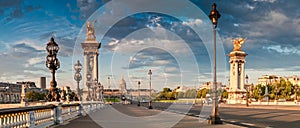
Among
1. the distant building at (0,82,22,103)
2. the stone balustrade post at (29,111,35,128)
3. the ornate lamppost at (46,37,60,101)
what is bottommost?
the distant building at (0,82,22,103)

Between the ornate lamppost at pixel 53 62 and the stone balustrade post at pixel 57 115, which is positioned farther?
the ornate lamppost at pixel 53 62

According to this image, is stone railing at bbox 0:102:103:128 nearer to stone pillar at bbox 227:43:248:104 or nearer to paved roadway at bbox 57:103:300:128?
paved roadway at bbox 57:103:300:128

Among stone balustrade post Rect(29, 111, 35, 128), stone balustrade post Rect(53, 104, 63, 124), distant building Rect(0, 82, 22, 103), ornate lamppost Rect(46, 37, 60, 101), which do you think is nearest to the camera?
stone balustrade post Rect(29, 111, 35, 128)

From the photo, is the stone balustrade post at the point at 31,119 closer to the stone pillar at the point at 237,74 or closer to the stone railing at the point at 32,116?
the stone railing at the point at 32,116

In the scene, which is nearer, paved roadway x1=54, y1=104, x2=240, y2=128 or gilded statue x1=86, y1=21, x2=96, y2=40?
paved roadway x1=54, y1=104, x2=240, y2=128

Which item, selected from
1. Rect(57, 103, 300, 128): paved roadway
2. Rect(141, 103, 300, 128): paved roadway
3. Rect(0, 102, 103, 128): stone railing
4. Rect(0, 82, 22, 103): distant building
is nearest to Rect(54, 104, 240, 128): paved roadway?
Rect(57, 103, 300, 128): paved roadway

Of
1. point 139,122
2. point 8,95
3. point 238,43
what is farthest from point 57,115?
point 8,95

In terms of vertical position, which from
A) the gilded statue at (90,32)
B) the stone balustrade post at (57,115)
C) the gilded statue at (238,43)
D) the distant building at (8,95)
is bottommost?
the distant building at (8,95)

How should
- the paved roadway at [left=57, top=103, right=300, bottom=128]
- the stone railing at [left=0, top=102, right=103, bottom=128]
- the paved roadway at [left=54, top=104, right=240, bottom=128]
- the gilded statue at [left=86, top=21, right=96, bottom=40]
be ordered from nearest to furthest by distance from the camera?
the stone railing at [left=0, top=102, right=103, bottom=128], the paved roadway at [left=54, top=104, right=240, bottom=128], the paved roadway at [left=57, top=103, right=300, bottom=128], the gilded statue at [left=86, top=21, right=96, bottom=40]

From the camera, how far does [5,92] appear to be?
472 feet

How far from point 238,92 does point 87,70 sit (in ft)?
205

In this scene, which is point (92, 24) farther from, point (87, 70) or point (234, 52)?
point (234, 52)

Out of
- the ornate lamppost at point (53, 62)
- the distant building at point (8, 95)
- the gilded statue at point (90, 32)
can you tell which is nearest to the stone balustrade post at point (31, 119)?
the ornate lamppost at point (53, 62)

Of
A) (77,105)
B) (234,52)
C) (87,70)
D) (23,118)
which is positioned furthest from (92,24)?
(23,118)
